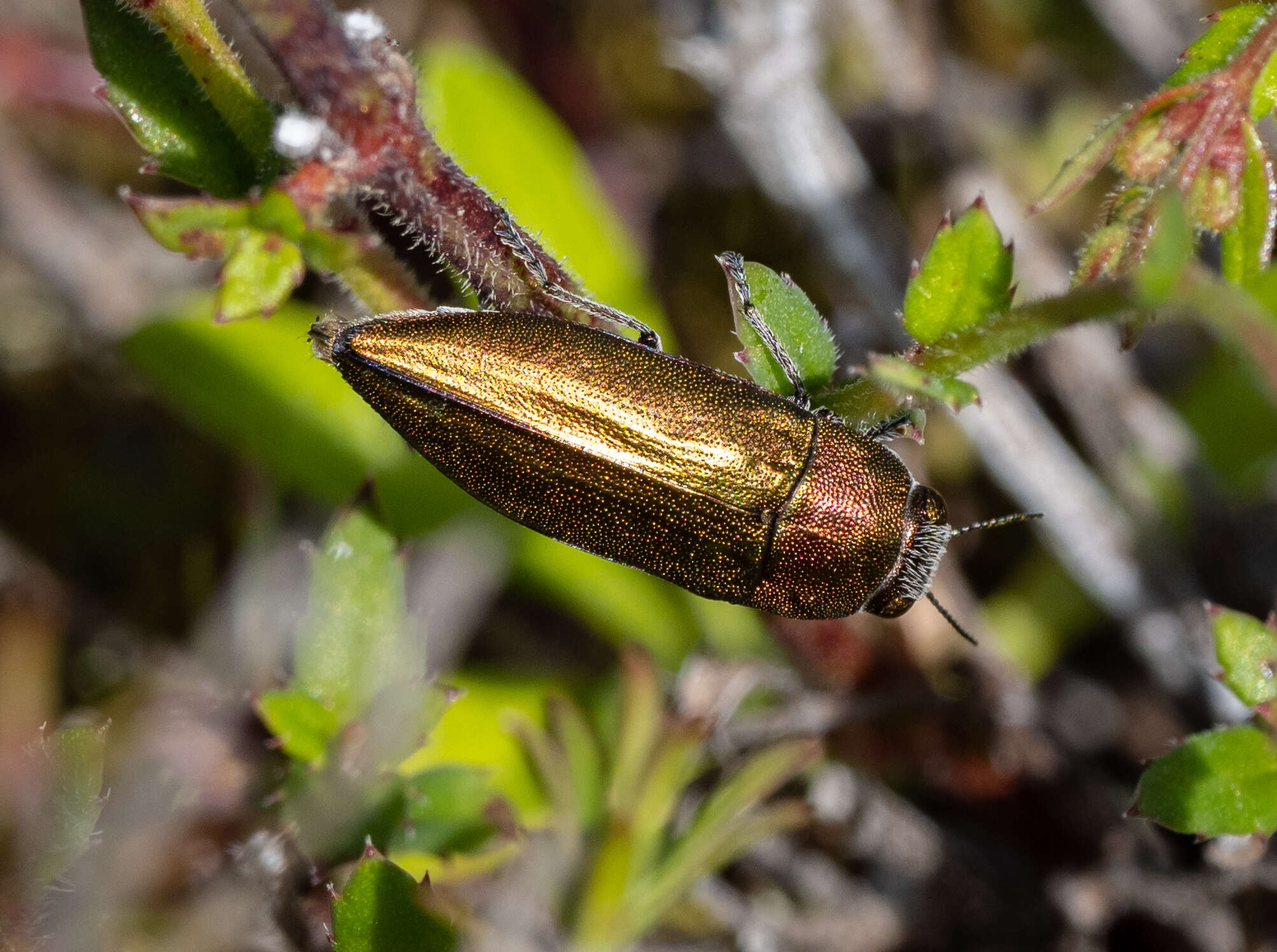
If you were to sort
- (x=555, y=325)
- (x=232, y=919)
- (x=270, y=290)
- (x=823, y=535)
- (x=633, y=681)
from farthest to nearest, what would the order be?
(x=633, y=681), (x=232, y=919), (x=823, y=535), (x=555, y=325), (x=270, y=290)

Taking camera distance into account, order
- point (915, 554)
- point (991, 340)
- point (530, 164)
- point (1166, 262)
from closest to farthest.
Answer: point (1166, 262) < point (991, 340) < point (915, 554) < point (530, 164)

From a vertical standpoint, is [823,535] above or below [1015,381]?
above

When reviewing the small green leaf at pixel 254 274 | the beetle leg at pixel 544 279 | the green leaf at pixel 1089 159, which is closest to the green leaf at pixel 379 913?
the small green leaf at pixel 254 274

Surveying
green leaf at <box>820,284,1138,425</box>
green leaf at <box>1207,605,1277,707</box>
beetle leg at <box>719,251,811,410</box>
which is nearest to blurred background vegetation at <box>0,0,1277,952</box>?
green leaf at <box>1207,605,1277,707</box>

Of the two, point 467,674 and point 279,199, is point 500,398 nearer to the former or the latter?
point 279,199

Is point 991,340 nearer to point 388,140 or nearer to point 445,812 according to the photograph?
point 388,140

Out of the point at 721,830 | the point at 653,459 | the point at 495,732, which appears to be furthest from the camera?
the point at 495,732

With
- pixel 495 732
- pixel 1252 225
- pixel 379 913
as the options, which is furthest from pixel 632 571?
pixel 1252 225

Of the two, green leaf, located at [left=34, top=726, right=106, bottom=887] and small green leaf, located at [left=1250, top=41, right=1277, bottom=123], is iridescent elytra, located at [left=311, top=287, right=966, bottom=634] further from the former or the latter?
small green leaf, located at [left=1250, top=41, right=1277, bottom=123]

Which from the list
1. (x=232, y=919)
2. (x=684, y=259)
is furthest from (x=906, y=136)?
(x=232, y=919)
